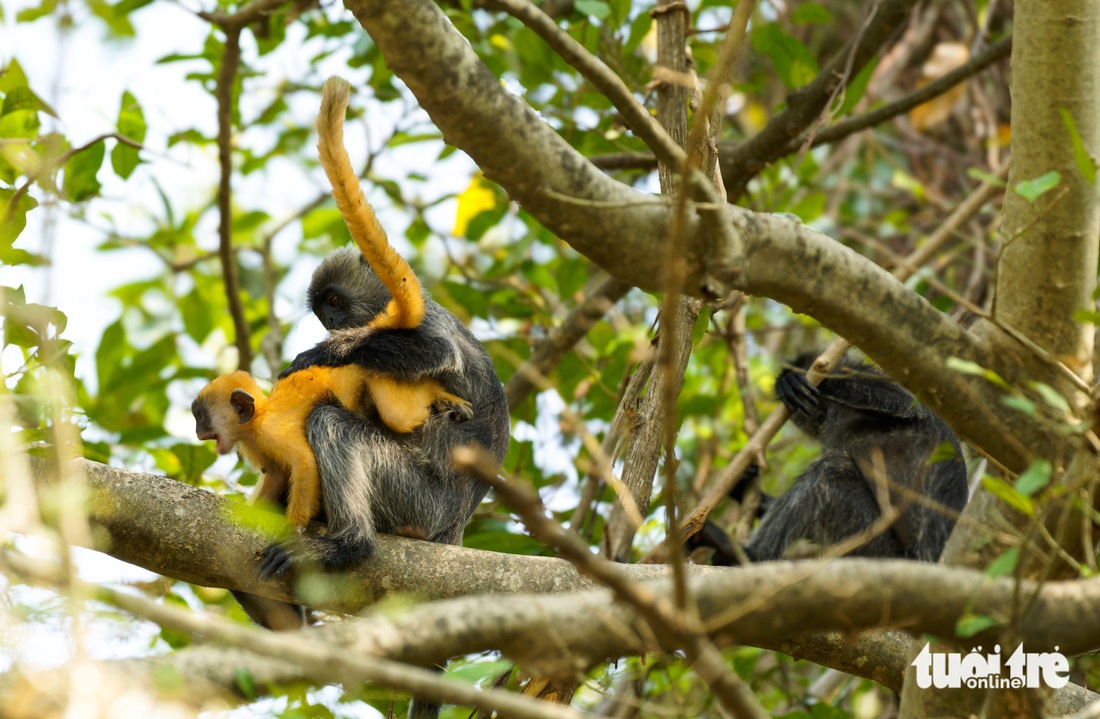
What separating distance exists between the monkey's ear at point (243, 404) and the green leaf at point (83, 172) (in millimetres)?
1082

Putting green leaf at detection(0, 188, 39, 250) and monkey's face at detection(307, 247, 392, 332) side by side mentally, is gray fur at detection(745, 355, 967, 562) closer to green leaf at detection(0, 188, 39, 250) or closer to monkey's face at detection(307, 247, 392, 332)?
monkey's face at detection(307, 247, 392, 332)

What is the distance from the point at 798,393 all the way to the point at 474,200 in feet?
7.80

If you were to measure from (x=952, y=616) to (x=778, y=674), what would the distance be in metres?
5.01

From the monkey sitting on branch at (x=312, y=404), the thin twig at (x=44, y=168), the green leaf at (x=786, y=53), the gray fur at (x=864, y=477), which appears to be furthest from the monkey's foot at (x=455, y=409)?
the green leaf at (x=786, y=53)

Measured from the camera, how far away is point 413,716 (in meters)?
4.07

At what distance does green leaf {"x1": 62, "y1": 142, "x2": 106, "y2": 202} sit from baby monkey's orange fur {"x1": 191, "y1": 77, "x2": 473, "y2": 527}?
3.18ft

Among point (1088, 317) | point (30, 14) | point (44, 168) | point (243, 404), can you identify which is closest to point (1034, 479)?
point (1088, 317)

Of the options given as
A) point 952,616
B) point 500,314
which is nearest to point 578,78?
point 500,314

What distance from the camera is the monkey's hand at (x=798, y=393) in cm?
570

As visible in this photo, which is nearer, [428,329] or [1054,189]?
[1054,189]

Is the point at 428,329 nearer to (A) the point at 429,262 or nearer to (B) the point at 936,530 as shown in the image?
(B) the point at 936,530
